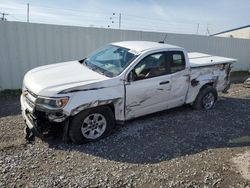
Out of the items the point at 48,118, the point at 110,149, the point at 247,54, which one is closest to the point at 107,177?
the point at 110,149

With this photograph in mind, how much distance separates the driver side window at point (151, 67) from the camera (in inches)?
201

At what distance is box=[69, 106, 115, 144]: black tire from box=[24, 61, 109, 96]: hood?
0.51m

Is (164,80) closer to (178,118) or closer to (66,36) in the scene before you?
(178,118)

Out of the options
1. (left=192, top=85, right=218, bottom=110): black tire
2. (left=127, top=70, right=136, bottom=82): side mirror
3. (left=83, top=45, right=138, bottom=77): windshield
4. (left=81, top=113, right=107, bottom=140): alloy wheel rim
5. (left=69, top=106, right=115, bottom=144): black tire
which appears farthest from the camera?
(left=192, top=85, right=218, bottom=110): black tire

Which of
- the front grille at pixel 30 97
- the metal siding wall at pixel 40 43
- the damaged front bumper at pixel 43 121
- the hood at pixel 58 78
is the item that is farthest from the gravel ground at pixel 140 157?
the metal siding wall at pixel 40 43

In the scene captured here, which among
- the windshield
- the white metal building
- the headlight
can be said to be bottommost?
the headlight

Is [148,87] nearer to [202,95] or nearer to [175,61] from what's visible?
[175,61]

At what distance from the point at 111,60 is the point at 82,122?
61.9 inches

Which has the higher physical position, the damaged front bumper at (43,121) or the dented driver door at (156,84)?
the dented driver door at (156,84)

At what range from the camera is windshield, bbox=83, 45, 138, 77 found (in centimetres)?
503

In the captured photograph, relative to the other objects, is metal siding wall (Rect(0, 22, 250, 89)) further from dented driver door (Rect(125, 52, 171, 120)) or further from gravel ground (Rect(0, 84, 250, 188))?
dented driver door (Rect(125, 52, 171, 120))

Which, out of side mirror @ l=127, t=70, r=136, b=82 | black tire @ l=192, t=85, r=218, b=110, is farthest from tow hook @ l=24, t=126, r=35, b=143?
black tire @ l=192, t=85, r=218, b=110

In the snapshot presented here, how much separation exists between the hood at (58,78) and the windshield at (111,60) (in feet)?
0.60

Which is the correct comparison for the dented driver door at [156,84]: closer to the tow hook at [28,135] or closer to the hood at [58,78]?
the hood at [58,78]
